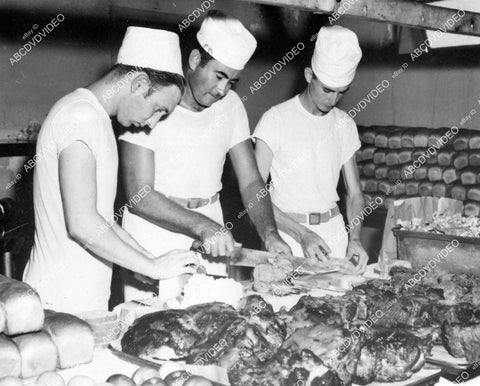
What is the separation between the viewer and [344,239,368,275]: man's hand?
141 inches

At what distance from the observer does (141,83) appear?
9.45ft

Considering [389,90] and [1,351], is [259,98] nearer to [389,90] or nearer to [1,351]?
[389,90]

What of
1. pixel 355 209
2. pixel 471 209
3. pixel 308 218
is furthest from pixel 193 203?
pixel 471 209

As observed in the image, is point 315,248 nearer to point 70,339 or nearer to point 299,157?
point 299,157

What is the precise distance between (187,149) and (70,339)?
1.80 metres

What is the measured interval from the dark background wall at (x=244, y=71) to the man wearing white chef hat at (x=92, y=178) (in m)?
2.14

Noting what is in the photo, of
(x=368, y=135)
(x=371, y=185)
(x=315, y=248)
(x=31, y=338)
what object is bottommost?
(x=31, y=338)

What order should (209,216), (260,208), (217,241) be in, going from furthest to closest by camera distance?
(260,208) < (209,216) < (217,241)

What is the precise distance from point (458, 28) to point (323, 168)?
4.27 feet

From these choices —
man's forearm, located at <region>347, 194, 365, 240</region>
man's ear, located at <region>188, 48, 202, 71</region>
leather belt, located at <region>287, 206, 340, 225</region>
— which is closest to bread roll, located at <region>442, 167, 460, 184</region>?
man's forearm, located at <region>347, 194, 365, 240</region>

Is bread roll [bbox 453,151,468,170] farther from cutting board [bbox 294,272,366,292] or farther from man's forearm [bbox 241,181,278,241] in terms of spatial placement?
cutting board [bbox 294,272,366,292]

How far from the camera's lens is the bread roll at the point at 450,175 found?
5.62 meters

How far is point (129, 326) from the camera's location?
2.51 meters

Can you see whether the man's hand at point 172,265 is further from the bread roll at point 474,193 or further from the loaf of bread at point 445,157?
the loaf of bread at point 445,157
